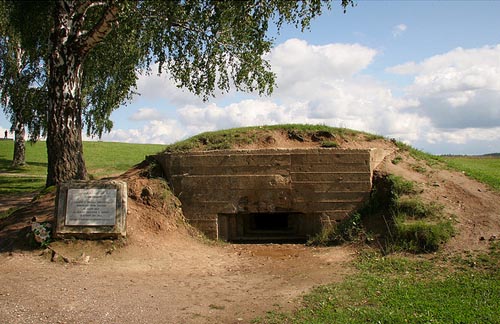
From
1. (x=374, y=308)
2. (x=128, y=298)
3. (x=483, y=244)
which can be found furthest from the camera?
(x=483, y=244)

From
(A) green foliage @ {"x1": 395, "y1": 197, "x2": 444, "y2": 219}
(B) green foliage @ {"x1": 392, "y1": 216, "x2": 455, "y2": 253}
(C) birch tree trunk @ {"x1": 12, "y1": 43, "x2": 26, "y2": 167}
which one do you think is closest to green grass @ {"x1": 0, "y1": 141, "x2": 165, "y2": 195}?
(C) birch tree trunk @ {"x1": 12, "y1": 43, "x2": 26, "y2": 167}

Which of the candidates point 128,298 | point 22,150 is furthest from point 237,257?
point 22,150

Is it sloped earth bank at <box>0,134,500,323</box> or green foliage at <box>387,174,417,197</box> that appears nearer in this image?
sloped earth bank at <box>0,134,500,323</box>

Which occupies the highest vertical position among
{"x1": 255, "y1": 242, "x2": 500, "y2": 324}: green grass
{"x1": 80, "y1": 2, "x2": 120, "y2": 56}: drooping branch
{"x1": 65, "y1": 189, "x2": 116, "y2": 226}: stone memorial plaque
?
{"x1": 80, "y1": 2, "x2": 120, "y2": 56}: drooping branch

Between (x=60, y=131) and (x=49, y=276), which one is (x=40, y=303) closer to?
(x=49, y=276)

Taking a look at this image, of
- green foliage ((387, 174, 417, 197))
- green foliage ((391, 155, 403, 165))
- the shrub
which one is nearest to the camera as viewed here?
the shrub

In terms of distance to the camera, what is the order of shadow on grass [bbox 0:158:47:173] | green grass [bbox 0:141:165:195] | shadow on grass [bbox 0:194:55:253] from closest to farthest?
1. shadow on grass [bbox 0:194:55:253]
2. green grass [bbox 0:141:165:195]
3. shadow on grass [bbox 0:158:47:173]

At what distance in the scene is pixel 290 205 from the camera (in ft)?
36.0

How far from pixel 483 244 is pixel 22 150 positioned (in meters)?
24.7

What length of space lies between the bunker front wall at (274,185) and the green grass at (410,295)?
8.70ft

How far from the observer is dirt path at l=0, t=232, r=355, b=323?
6012 mm

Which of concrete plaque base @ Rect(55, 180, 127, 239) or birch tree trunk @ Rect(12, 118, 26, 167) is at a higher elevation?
birch tree trunk @ Rect(12, 118, 26, 167)

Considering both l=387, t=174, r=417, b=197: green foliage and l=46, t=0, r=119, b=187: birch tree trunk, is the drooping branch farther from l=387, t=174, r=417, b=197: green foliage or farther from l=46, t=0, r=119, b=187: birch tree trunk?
l=387, t=174, r=417, b=197: green foliage

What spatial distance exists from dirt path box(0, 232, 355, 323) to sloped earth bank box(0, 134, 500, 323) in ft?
Result: 0.05
